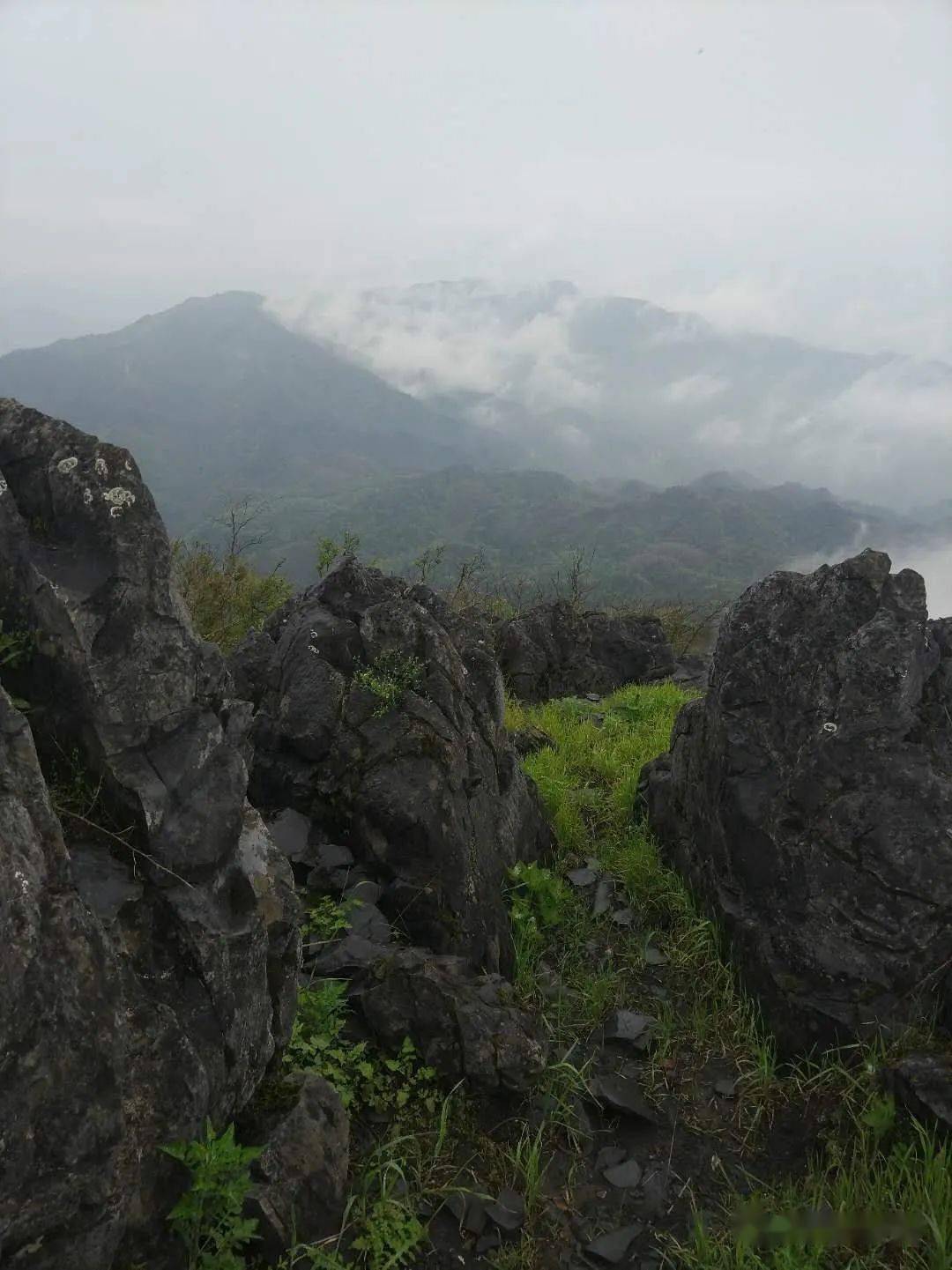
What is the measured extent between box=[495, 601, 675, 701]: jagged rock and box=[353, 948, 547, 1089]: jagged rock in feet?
43.0

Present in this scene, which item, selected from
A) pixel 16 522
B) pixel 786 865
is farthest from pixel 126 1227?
pixel 786 865

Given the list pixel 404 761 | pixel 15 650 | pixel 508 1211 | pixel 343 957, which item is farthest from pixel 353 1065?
pixel 15 650

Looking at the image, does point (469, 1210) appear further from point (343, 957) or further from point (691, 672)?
point (691, 672)

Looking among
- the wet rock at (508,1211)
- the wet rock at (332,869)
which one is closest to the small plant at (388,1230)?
the wet rock at (508,1211)

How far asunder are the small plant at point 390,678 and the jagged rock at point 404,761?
0.03 metres

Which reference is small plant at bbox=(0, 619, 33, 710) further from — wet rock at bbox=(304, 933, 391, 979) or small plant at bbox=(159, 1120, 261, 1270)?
wet rock at bbox=(304, 933, 391, 979)

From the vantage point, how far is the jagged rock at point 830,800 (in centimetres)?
637

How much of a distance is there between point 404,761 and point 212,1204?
3969 mm

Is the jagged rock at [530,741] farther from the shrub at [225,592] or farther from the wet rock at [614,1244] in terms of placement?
the wet rock at [614,1244]

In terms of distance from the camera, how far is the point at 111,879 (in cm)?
444

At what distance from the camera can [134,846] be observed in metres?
4.57

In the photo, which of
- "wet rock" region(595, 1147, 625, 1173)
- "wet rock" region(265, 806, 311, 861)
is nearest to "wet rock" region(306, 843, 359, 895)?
"wet rock" region(265, 806, 311, 861)

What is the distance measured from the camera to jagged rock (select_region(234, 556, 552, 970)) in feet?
23.5

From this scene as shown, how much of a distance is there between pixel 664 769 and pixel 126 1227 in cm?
793
